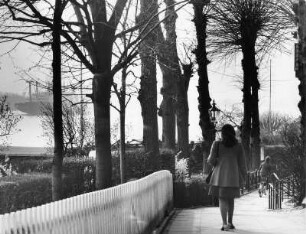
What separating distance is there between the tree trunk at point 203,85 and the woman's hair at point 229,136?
15.7 m

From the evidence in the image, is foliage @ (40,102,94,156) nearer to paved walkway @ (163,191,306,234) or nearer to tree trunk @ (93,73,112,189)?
tree trunk @ (93,73,112,189)

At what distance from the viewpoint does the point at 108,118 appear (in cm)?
1235

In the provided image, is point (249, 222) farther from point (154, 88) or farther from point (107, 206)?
point (154, 88)

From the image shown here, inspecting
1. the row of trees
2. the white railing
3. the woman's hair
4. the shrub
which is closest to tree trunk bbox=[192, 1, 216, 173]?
the row of trees

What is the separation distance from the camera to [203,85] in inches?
1043

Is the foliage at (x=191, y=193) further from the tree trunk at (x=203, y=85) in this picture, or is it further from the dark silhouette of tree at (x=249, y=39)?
the dark silhouette of tree at (x=249, y=39)

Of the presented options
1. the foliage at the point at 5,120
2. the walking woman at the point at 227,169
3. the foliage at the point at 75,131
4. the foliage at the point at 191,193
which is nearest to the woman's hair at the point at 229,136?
the walking woman at the point at 227,169

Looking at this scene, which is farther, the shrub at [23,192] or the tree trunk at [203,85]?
the tree trunk at [203,85]

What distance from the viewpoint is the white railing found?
4469 mm

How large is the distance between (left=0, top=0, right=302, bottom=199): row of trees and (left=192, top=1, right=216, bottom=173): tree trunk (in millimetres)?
41

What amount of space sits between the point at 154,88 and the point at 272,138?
4990 centimetres

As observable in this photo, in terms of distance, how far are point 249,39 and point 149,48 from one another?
1932 centimetres

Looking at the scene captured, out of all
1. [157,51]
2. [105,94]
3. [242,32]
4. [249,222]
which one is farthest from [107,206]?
[242,32]

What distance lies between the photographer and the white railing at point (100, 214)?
4469mm
